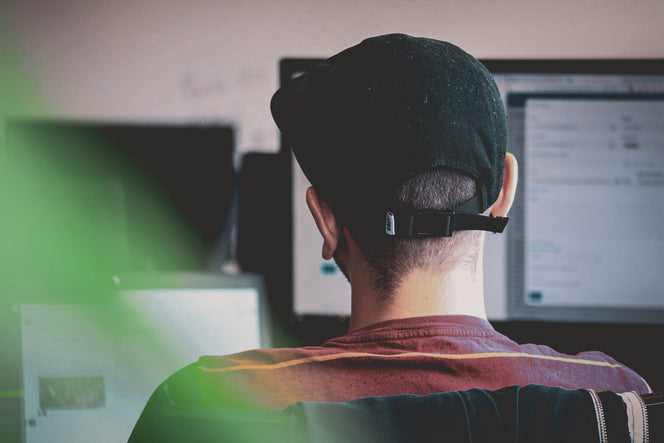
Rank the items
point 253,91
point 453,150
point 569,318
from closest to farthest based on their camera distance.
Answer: point 453,150 < point 569,318 < point 253,91

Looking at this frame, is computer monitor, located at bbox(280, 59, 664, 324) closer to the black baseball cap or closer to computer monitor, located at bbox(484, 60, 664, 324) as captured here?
computer monitor, located at bbox(484, 60, 664, 324)

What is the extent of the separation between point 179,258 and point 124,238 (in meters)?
0.11

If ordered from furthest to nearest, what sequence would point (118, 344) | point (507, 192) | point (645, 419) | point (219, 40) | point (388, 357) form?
point (219, 40), point (118, 344), point (507, 192), point (388, 357), point (645, 419)

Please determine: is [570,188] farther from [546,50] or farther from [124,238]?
[124,238]

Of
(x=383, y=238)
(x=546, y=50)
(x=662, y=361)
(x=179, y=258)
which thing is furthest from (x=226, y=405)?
(x=546, y=50)

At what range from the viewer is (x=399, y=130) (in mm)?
493

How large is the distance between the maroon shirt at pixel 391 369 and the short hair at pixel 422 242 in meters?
0.05

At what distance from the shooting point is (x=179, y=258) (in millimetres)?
1047

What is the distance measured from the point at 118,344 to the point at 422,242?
22.6 inches

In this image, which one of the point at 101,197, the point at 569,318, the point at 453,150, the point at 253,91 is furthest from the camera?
the point at 253,91

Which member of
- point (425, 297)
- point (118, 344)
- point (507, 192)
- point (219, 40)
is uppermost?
point (219, 40)

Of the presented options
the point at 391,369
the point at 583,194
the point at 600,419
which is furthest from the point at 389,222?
the point at 583,194

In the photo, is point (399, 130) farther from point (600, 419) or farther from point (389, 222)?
point (600, 419)

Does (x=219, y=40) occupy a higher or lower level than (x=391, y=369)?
higher
